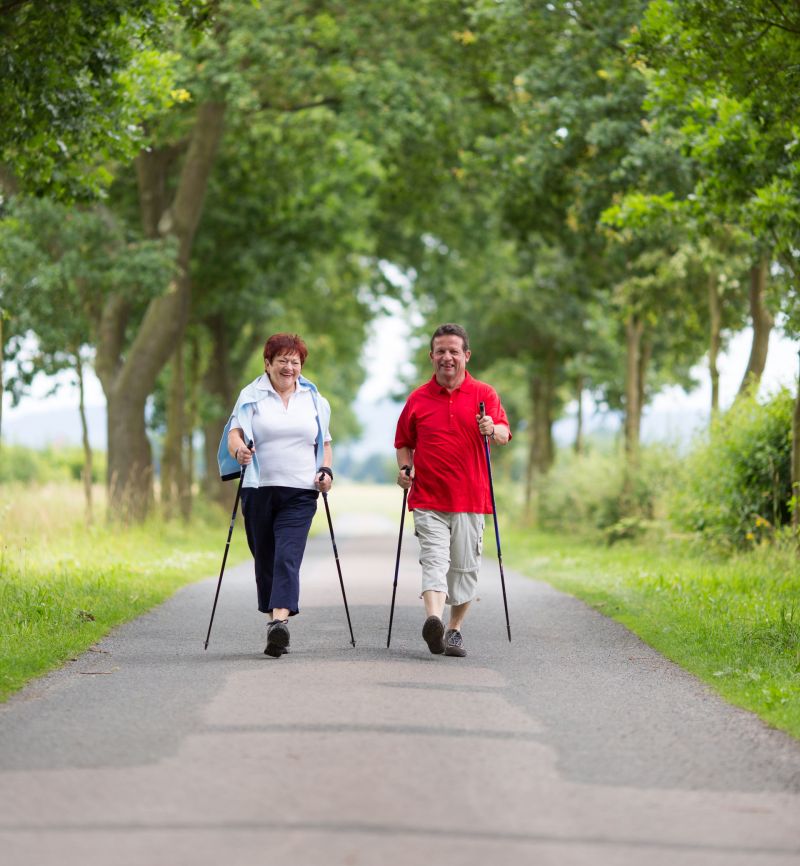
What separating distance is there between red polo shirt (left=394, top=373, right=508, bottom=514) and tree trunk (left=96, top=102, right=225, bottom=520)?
13.5 meters

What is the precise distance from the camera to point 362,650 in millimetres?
9203

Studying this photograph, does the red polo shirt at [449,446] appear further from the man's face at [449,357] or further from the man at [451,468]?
the man's face at [449,357]

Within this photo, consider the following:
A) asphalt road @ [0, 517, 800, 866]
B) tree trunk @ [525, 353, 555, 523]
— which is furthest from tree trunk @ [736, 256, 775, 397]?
tree trunk @ [525, 353, 555, 523]

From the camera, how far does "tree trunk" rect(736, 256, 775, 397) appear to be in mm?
19402

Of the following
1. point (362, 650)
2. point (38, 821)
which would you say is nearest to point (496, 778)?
point (38, 821)

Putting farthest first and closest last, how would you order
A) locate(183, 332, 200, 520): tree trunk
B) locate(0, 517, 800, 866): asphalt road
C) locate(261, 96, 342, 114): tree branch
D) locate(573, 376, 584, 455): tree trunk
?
locate(573, 376, 584, 455): tree trunk < locate(183, 332, 200, 520): tree trunk < locate(261, 96, 342, 114): tree branch < locate(0, 517, 800, 866): asphalt road

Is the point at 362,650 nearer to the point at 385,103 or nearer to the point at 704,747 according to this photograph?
the point at 704,747

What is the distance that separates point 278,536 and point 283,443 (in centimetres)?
65

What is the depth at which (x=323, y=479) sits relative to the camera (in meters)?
9.17

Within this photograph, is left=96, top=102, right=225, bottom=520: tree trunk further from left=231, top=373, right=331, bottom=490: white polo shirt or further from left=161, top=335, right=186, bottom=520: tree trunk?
left=231, top=373, right=331, bottom=490: white polo shirt

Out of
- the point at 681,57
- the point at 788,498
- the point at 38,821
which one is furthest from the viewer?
the point at 788,498

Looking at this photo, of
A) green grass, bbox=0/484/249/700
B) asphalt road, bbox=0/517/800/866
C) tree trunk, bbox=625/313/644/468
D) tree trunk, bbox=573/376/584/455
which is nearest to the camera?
asphalt road, bbox=0/517/800/866

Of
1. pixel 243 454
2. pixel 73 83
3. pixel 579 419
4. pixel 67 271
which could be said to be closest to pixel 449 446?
pixel 243 454

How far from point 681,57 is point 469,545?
178 inches
